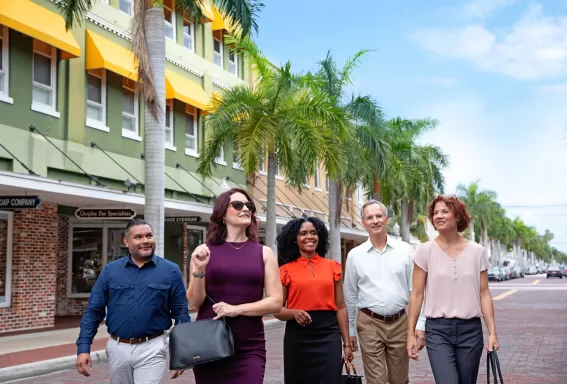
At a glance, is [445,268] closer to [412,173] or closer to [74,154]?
[74,154]

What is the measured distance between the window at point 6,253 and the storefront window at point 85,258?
14.9 ft

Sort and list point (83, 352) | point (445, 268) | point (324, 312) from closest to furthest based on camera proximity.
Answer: point (83, 352) → point (445, 268) → point (324, 312)

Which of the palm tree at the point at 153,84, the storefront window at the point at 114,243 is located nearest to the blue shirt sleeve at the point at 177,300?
the palm tree at the point at 153,84

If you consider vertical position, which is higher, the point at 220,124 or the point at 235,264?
the point at 220,124

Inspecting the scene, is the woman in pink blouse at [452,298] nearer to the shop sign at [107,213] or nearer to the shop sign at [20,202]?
the shop sign at [20,202]

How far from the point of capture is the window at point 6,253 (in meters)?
17.7

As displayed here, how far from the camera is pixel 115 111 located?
70.2 feet

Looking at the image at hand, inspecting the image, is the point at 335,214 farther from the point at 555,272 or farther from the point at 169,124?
the point at 555,272

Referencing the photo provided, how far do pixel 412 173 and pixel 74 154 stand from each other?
19192mm

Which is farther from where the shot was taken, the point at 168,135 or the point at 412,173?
the point at 412,173

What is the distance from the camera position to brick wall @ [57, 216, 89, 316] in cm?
A: 2195

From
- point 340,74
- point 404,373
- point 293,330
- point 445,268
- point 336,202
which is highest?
point 340,74

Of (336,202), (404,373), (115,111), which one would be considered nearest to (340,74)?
(336,202)

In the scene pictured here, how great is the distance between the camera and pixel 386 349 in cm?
603
